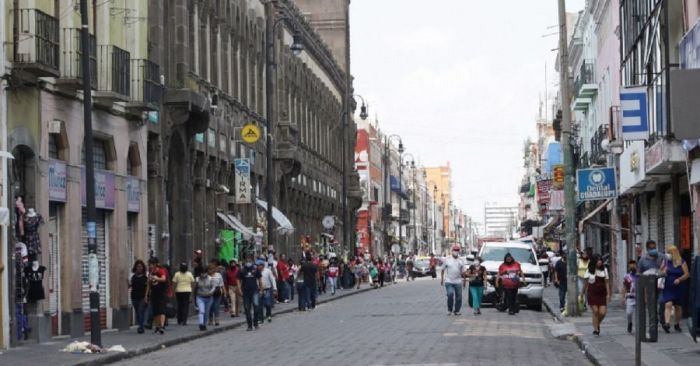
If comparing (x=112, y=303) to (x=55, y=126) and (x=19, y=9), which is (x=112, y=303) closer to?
(x=55, y=126)

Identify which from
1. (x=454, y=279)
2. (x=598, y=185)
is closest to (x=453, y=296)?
(x=454, y=279)

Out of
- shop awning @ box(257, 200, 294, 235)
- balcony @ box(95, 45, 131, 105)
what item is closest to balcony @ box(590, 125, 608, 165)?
shop awning @ box(257, 200, 294, 235)

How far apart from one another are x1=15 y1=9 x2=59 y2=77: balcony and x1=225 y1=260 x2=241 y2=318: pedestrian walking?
42.2 feet

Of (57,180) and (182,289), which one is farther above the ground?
(57,180)

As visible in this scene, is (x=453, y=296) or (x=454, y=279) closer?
(x=454, y=279)

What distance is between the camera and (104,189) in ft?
110

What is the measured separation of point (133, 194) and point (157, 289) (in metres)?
4.13

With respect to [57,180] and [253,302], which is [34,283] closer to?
[57,180]

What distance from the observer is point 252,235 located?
163ft

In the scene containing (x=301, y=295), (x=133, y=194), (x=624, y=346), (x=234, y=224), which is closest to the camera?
(x=624, y=346)

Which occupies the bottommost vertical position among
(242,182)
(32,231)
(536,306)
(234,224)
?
(536,306)

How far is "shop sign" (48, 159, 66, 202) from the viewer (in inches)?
1175

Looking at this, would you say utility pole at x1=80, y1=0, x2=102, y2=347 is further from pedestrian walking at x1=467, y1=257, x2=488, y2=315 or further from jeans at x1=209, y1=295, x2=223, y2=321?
pedestrian walking at x1=467, y1=257, x2=488, y2=315

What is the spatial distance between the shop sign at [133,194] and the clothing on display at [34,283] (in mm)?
7294
